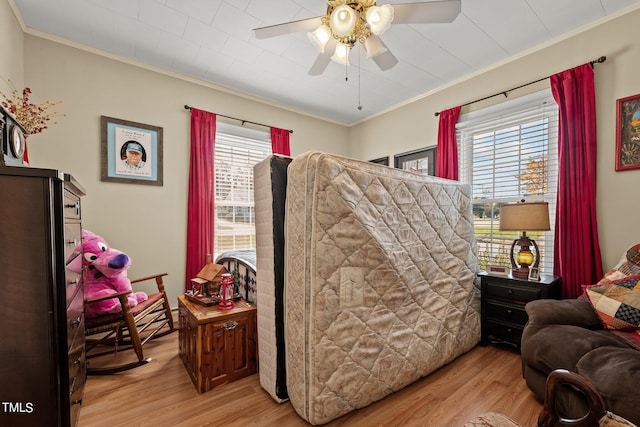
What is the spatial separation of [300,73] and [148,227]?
7.75ft

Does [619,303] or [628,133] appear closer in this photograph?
[619,303]

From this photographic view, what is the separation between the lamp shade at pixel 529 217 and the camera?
7.20ft

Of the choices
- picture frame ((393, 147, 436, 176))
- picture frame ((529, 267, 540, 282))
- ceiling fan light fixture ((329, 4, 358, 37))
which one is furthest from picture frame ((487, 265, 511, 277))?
ceiling fan light fixture ((329, 4, 358, 37))

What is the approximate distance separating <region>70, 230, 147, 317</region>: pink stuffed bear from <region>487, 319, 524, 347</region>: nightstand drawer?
3037 mm

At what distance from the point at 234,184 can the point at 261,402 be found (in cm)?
259

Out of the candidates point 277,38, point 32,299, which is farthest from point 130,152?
point 32,299

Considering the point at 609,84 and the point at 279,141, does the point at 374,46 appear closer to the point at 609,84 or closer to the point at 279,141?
the point at 609,84

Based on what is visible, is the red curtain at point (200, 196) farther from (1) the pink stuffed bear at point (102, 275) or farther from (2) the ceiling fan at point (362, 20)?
(2) the ceiling fan at point (362, 20)

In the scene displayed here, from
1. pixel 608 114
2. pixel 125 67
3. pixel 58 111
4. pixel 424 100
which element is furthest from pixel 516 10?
pixel 58 111

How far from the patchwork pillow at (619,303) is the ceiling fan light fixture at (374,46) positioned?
2.15m

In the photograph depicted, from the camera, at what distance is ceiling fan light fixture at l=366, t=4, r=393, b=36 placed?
161 centimetres

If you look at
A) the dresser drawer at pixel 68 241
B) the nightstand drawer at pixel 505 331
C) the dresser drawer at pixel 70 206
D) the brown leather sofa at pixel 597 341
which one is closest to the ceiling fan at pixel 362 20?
the dresser drawer at pixel 70 206

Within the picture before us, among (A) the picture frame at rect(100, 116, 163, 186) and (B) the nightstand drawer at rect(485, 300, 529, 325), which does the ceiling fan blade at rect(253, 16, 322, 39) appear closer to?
(A) the picture frame at rect(100, 116, 163, 186)

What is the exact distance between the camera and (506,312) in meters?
2.34
